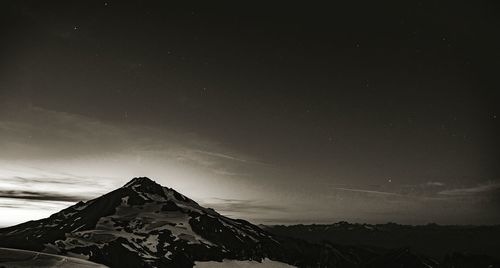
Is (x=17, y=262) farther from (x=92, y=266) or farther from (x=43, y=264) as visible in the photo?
(x=92, y=266)

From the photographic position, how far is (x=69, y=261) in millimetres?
17031

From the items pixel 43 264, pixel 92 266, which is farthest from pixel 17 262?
pixel 92 266

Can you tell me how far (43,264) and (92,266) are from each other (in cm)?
175

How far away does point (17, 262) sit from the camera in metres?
16.1

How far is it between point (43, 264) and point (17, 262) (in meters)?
0.88

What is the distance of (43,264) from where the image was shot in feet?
54.1

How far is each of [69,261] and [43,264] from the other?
0.93m

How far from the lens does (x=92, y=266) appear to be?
1686cm

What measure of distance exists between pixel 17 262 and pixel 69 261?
1.80 meters

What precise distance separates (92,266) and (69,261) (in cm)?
97

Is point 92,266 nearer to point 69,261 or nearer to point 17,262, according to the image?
point 69,261

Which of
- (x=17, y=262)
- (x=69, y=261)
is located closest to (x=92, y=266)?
(x=69, y=261)
